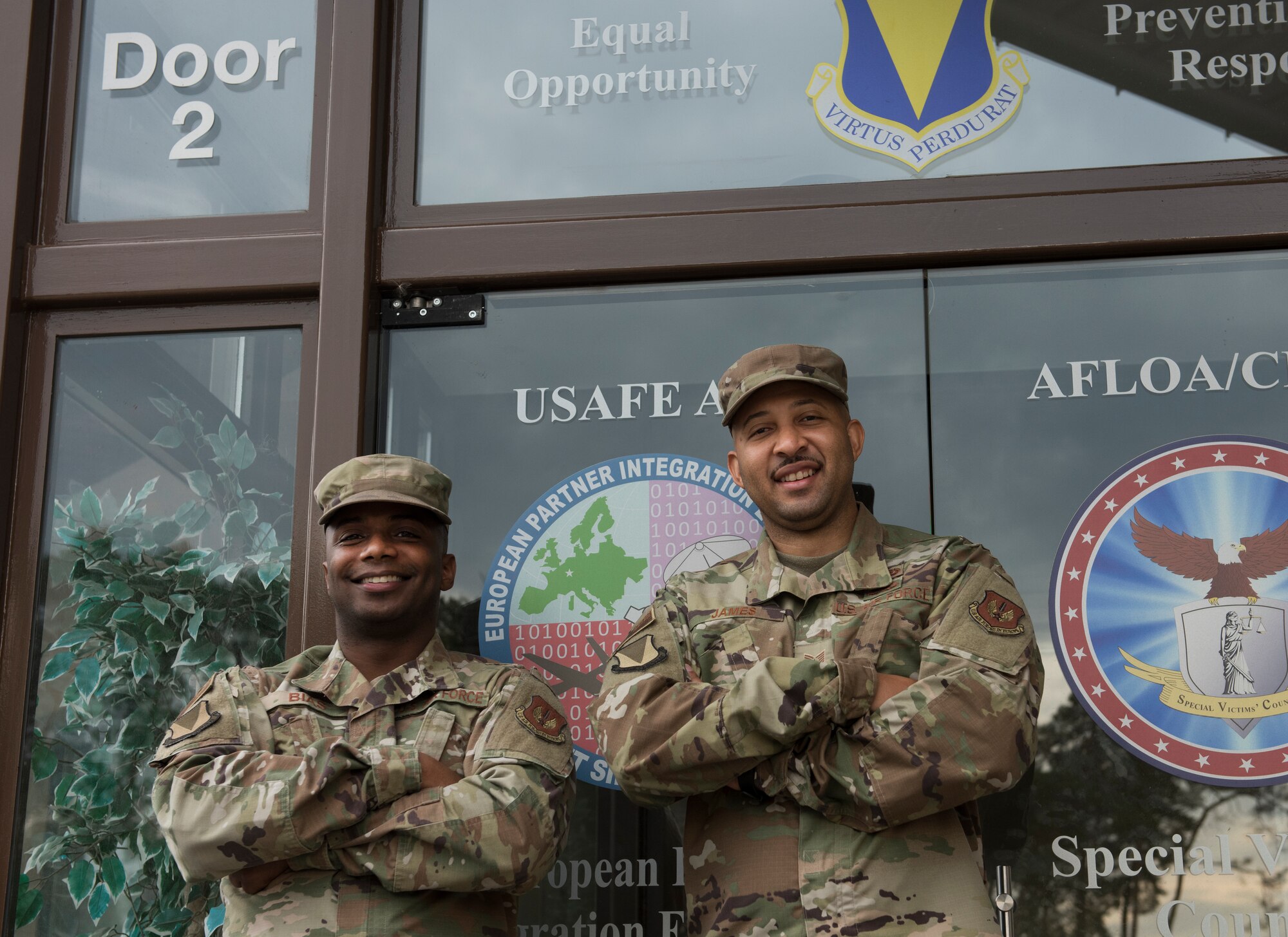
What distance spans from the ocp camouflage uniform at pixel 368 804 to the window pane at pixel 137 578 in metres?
0.85

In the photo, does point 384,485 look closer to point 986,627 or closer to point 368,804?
point 368,804

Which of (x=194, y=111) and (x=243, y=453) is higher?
(x=194, y=111)

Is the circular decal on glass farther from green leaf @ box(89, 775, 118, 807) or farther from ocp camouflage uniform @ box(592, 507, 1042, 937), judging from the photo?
green leaf @ box(89, 775, 118, 807)

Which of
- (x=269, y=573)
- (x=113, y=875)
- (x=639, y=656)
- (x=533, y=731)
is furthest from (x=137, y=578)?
(x=639, y=656)

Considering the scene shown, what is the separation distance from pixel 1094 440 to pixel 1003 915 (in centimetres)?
129

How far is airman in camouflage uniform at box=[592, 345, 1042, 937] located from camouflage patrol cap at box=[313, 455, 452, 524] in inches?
25.8

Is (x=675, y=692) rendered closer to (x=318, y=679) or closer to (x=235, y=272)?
(x=318, y=679)

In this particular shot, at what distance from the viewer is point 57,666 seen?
4129 millimetres

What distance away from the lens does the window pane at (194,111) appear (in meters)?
4.38

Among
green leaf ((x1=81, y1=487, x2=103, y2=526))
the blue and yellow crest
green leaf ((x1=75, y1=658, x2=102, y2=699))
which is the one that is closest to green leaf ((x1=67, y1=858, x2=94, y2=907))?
green leaf ((x1=75, y1=658, x2=102, y2=699))

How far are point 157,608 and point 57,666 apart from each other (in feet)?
1.10

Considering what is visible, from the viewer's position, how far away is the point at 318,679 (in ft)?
11.1

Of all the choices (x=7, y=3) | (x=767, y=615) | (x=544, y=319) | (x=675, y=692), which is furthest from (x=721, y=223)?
(x=7, y=3)

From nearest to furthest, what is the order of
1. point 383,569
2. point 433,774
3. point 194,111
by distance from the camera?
point 433,774 → point 383,569 → point 194,111
